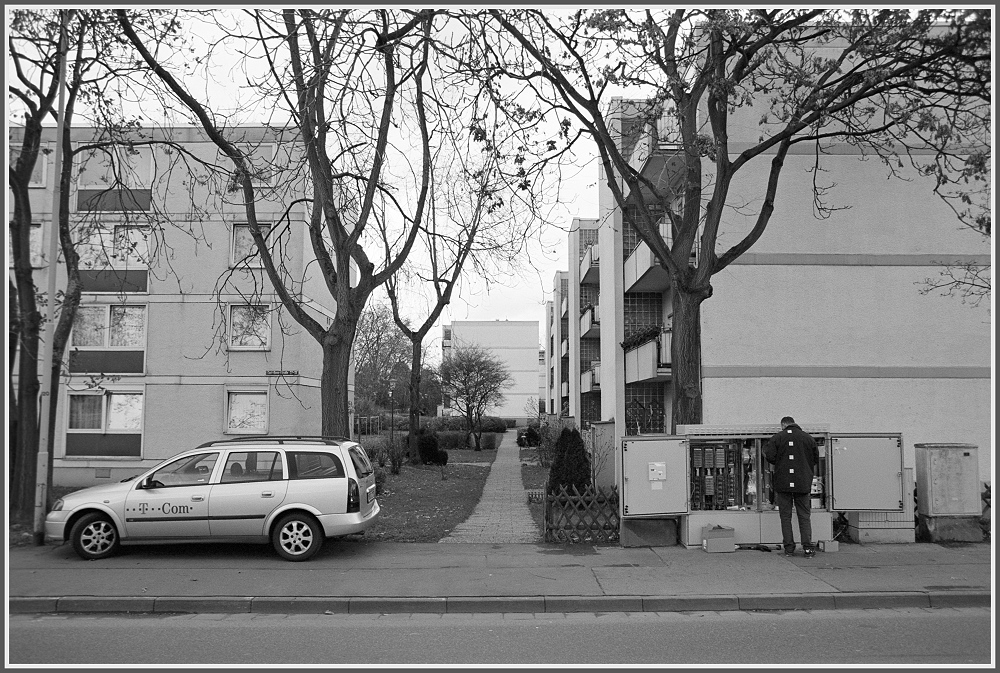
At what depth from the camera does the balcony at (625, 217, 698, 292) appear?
18969 millimetres

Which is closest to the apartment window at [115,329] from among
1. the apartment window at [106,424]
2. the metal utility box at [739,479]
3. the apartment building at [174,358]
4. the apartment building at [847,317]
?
the apartment building at [174,358]

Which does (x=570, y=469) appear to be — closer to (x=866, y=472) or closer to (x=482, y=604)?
(x=866, y=472)

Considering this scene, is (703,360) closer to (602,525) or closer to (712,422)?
(712,422)

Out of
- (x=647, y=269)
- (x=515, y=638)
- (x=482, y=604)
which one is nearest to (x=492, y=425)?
(x=647, y=269)

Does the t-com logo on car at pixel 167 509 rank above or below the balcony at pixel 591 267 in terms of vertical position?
below

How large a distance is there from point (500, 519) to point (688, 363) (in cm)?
492

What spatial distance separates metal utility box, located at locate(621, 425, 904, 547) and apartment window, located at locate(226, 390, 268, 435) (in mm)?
14816

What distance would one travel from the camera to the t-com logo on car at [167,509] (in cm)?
995

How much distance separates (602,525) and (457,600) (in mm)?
3756

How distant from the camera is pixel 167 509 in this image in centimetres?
995

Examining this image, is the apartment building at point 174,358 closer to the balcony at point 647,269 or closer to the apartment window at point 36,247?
the apartment window at point 36,247

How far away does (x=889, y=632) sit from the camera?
7.03 meters

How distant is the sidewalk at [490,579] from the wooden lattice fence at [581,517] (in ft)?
0.98

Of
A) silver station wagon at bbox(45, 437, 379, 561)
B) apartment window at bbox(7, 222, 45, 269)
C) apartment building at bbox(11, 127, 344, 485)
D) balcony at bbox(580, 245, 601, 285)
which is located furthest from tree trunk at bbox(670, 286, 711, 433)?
balcony at bbox(580, 245, 601, 285)
